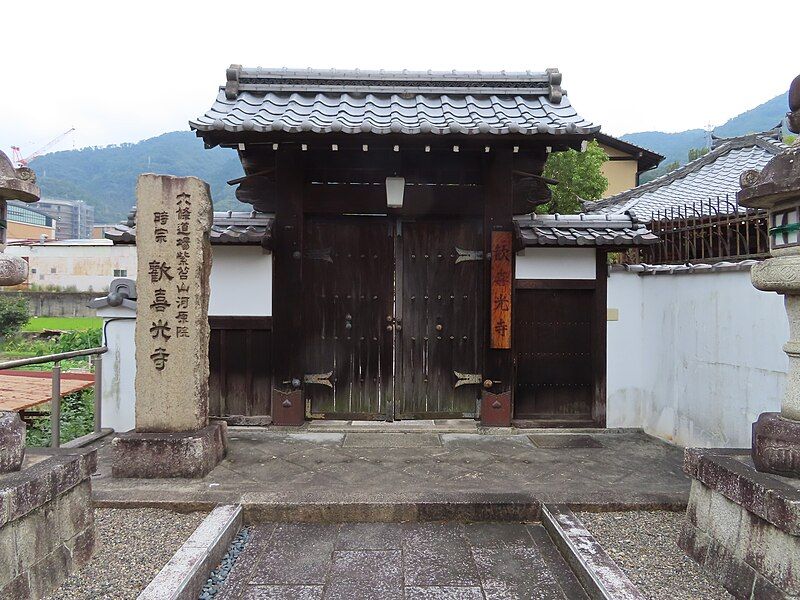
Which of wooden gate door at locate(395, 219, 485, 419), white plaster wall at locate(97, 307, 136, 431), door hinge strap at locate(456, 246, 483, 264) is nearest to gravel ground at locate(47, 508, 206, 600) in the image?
white plaster wall at locate(97, 307, 136, 431)

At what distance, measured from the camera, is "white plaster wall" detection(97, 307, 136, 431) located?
7492 mm

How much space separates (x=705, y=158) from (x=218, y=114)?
53.0 feet

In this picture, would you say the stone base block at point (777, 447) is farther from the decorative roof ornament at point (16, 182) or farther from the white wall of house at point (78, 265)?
the white wall of house at point (78, 265)

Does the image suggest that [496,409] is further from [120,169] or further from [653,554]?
[120,169]

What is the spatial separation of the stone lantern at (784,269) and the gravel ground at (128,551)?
174 inches

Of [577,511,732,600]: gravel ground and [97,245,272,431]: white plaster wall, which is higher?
[97,245,272,431]: white plaster wall

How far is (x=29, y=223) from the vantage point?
72688 millimetres

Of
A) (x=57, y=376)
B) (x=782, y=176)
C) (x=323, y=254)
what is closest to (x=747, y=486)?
(x=782, y=176)

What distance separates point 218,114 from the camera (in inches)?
284

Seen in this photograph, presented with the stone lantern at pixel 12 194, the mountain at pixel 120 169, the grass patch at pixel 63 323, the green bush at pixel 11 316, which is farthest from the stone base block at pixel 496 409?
the mountain at pixel 120 169

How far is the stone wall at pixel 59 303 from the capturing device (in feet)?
116

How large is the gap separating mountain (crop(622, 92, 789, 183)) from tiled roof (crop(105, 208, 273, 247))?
280 feet

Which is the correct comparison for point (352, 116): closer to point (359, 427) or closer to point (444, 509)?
point (359, 427)

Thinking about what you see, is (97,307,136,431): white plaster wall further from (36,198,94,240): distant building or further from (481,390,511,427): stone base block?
(36,198,94,240): distant building
